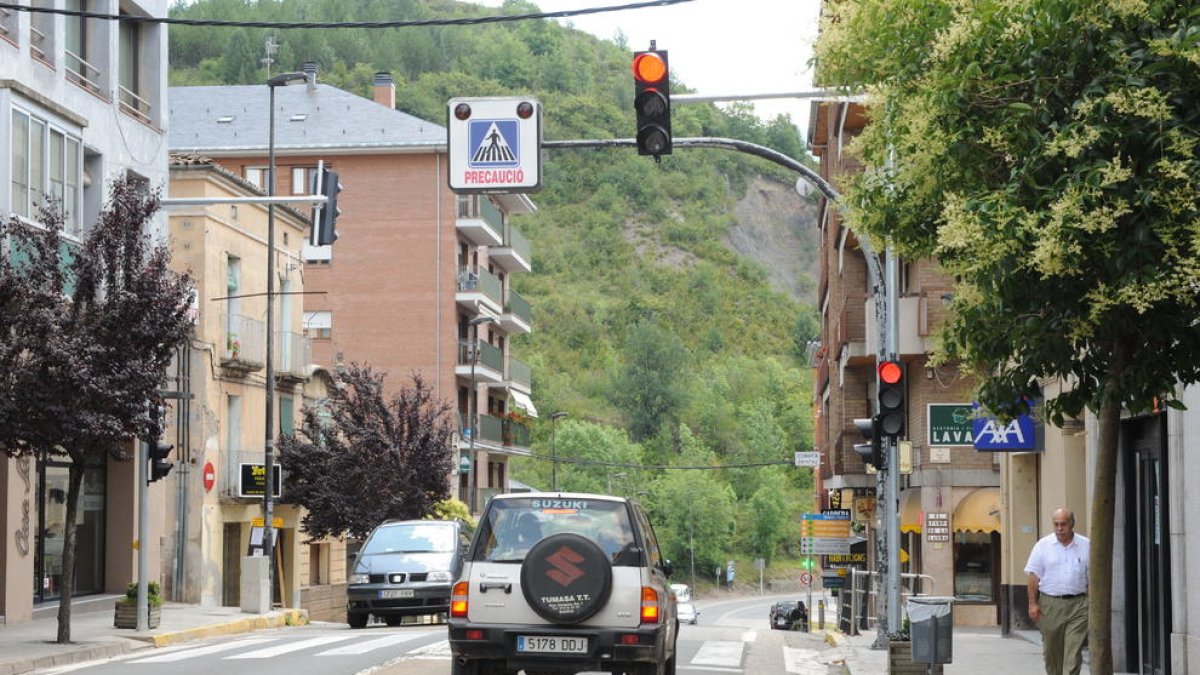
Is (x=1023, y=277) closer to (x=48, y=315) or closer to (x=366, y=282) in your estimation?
(x=48, y=315)

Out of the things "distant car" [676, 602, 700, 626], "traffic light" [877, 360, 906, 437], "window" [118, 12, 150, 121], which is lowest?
"distant car" [676, 602, 700, 626]

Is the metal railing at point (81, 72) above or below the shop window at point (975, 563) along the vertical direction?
above

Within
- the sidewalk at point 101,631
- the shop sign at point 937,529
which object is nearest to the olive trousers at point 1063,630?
the sidewalk at point 101,631

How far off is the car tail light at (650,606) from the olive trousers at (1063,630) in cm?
371

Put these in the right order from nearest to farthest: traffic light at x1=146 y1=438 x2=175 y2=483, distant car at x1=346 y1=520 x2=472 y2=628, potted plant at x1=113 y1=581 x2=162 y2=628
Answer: traffic light at x1=146 y1=438 x2=175 y2=483, potted plant at x1=113 y1=581 x2=162 y2=628, distant car at x1=346 y1=520 x2=472 y2=628

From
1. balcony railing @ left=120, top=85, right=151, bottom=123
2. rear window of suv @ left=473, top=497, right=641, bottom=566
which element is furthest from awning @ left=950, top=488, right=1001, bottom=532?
rear window of suv @ left=473, top=497, right=641, bottom=566

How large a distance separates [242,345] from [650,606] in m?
29.5

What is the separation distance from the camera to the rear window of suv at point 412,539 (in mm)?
26984

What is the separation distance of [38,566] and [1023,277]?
22947 millimetres

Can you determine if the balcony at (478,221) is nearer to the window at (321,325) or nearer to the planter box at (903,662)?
the window at (321,325)

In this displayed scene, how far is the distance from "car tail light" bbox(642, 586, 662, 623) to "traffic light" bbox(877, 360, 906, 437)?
20.1 ft

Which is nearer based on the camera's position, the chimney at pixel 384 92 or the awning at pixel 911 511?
the awning at pixel 911 511

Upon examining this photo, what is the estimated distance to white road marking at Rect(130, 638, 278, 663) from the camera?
748 inches

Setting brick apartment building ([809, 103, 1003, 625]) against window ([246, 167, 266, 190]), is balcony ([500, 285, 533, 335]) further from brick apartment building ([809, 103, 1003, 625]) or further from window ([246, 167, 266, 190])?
brick apartment building ([809, 103, 1003, 625])
